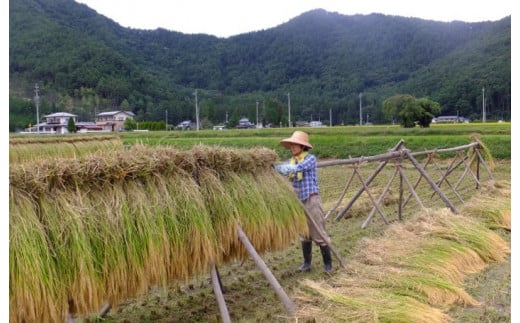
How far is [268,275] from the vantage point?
4.84 m

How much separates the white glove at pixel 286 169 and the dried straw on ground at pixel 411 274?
1.37 m

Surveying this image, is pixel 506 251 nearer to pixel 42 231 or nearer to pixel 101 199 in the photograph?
pixel 101 199

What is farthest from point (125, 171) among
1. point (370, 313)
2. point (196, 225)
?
point (370, 313)

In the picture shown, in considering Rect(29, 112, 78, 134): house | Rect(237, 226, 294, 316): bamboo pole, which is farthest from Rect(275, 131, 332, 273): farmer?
Rect(29, 112, 78, 134): house

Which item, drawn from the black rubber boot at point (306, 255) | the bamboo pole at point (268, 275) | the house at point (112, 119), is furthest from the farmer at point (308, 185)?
the house at point (112, 119)

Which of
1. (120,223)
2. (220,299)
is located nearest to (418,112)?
(220,299)

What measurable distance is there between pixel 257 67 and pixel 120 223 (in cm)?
11271

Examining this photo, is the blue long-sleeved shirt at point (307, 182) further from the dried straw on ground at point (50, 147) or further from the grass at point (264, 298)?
the dried straw on ground at point (50, 147)

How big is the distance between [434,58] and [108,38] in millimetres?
67077

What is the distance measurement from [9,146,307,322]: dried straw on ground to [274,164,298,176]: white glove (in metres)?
0.74

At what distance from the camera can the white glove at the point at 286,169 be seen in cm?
611

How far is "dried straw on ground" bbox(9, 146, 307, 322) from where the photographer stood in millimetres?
3465

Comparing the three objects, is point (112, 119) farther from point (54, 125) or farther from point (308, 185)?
point (308, 185)

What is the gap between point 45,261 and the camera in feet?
11.5
